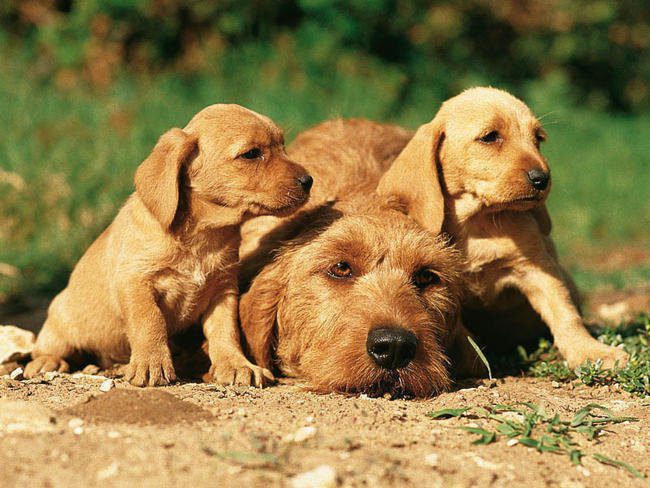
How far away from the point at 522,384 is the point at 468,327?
85 cm

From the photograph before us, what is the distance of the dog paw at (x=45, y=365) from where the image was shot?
514cm

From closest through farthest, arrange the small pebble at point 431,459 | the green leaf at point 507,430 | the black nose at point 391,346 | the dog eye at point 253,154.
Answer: the small pebble at point 431,459 → the green leaf at point 507,430 → the black nose at point 391,346 → the dog eye at point 253,154

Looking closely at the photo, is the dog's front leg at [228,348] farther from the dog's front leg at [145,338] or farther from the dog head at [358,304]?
the dog's front leg at [145,338]

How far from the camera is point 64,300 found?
5500 millimetres

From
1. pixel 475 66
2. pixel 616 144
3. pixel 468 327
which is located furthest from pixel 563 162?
pixel 468 327

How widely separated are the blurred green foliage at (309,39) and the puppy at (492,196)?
8531 millimetres

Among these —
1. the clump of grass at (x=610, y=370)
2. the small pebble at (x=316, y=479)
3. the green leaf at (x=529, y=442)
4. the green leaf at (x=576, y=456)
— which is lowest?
the clump of grass at (x=610, y=370)

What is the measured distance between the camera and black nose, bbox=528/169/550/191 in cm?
480

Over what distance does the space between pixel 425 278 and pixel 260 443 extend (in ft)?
6.23

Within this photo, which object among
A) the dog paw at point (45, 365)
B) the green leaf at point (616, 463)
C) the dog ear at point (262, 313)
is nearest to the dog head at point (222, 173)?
the dog ear at point (262, 313)

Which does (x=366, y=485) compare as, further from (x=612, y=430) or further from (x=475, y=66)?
(x=475, y=66)

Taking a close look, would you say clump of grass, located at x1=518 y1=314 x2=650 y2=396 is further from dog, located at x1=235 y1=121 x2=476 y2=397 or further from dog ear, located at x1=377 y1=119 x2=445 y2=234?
dog ear, located at x1=377 y1=119 x2=445 y2=234

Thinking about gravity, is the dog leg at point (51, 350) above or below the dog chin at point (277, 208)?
below

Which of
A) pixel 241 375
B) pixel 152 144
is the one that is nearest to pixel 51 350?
pixel 241 375
